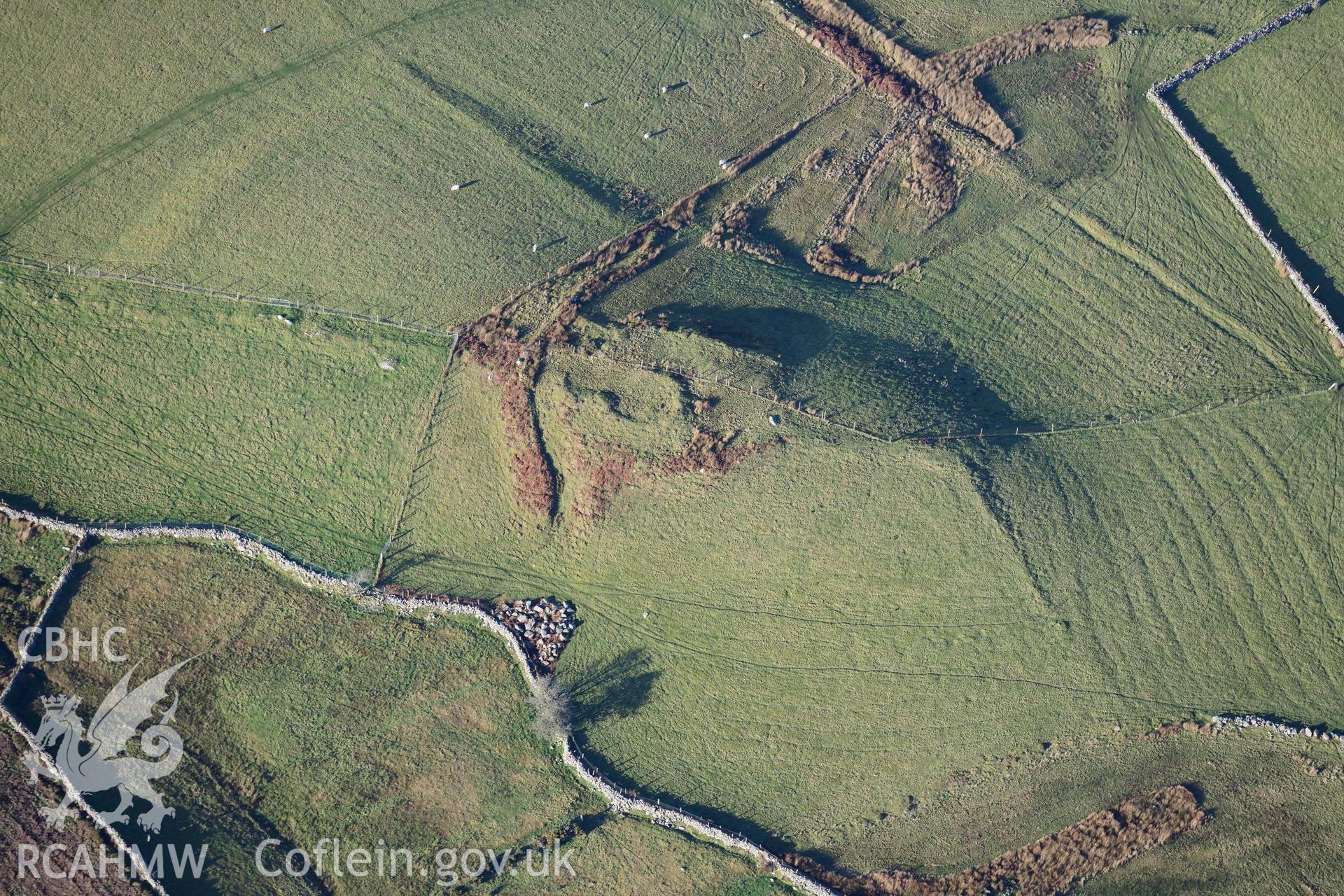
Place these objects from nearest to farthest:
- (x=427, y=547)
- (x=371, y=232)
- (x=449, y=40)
Result: (x=427, y=547) < (x=371, y=232) < (x=449, y=40)

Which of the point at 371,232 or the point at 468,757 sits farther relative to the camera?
the point at 371,232

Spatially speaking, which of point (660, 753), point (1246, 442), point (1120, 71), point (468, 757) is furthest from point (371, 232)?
point (1246, 442)

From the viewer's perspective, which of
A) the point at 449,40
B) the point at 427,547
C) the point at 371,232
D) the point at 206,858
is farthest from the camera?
the point at 449,40

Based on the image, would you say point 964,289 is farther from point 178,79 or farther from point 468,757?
point 178,79

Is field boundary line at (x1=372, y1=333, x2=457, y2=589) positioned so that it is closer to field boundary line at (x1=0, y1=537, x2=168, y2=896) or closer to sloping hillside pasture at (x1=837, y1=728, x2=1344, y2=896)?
field boundary line at (x1=0, y1=537, x2=168, y2=896)

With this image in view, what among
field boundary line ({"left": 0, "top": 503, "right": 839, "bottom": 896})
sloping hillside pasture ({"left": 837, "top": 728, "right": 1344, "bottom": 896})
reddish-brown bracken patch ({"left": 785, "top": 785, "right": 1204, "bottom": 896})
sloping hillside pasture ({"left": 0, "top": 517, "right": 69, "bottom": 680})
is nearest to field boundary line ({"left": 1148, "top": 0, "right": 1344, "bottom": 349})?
sloping hillside pasture ({"left": 837, "top": 728, "right": 1344, "bottom": 896})

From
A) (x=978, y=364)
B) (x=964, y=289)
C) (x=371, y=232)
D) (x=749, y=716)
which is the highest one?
(x=371, y=232)
